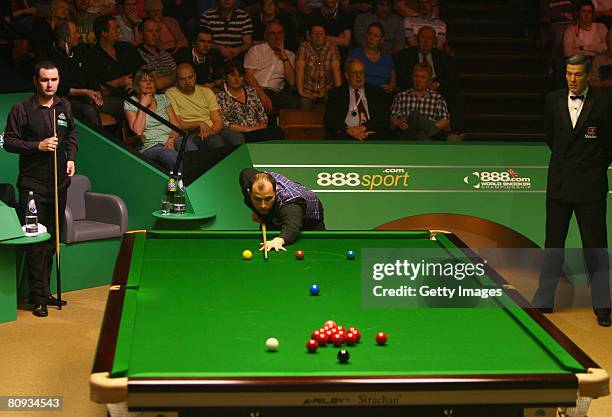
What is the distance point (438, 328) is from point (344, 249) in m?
1.48

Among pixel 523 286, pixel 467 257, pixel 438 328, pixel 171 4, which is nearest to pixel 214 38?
pixel 171 4

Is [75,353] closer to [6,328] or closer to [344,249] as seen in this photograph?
[6,328]

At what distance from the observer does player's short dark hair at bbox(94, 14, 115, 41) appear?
24.9 ft

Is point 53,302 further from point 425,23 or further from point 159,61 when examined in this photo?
point 425,23

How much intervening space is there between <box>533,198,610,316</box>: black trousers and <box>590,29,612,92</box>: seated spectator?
2332 mm

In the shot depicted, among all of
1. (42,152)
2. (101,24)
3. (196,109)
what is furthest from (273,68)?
(42,152)

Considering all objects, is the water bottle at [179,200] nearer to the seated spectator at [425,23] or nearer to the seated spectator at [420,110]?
the seated spectator at [420,110]

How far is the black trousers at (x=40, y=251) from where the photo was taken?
611cm

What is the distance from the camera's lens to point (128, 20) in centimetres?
802

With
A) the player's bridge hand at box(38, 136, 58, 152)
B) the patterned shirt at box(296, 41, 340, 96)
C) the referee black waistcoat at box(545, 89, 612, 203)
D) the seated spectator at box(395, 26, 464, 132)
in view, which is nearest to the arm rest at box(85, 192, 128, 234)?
the player's bridge hand at box(38, 136, 58, 152)

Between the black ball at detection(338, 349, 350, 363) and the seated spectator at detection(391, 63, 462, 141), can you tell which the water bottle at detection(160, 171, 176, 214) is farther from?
the black ball at detection(338, 349, 350, 363)

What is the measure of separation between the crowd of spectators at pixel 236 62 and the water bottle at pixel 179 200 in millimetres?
335

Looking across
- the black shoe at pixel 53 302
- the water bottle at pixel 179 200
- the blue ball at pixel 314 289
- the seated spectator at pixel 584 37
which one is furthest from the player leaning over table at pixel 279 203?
the seated spectator at pixel 584 37

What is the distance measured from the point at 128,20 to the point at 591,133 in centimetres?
401
